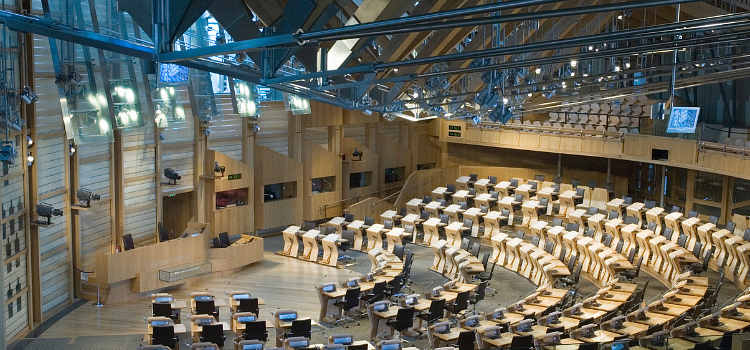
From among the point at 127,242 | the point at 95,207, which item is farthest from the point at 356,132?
the point at 95,207

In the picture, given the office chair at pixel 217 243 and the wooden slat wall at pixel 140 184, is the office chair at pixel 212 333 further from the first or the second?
the office chair at pixel 217 243

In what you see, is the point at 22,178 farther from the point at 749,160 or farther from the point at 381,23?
the point at 749,160

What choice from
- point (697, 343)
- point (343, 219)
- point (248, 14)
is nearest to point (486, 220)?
point (343, 219)

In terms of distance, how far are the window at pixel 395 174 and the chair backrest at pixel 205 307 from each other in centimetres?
1284

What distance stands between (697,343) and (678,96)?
16255 mm

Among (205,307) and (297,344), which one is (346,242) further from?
(297,344)

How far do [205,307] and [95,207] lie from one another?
4.34 metres

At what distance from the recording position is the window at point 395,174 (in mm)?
26297

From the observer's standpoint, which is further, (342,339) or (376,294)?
(376,294)

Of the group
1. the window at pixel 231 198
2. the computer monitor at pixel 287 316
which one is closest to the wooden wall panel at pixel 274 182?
the window at pixel 231 198

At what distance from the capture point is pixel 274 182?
2203 centimetres

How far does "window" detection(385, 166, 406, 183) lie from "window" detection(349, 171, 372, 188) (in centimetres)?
97

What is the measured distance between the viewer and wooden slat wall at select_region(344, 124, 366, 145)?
25.0 metres

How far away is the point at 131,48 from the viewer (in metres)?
7.45
